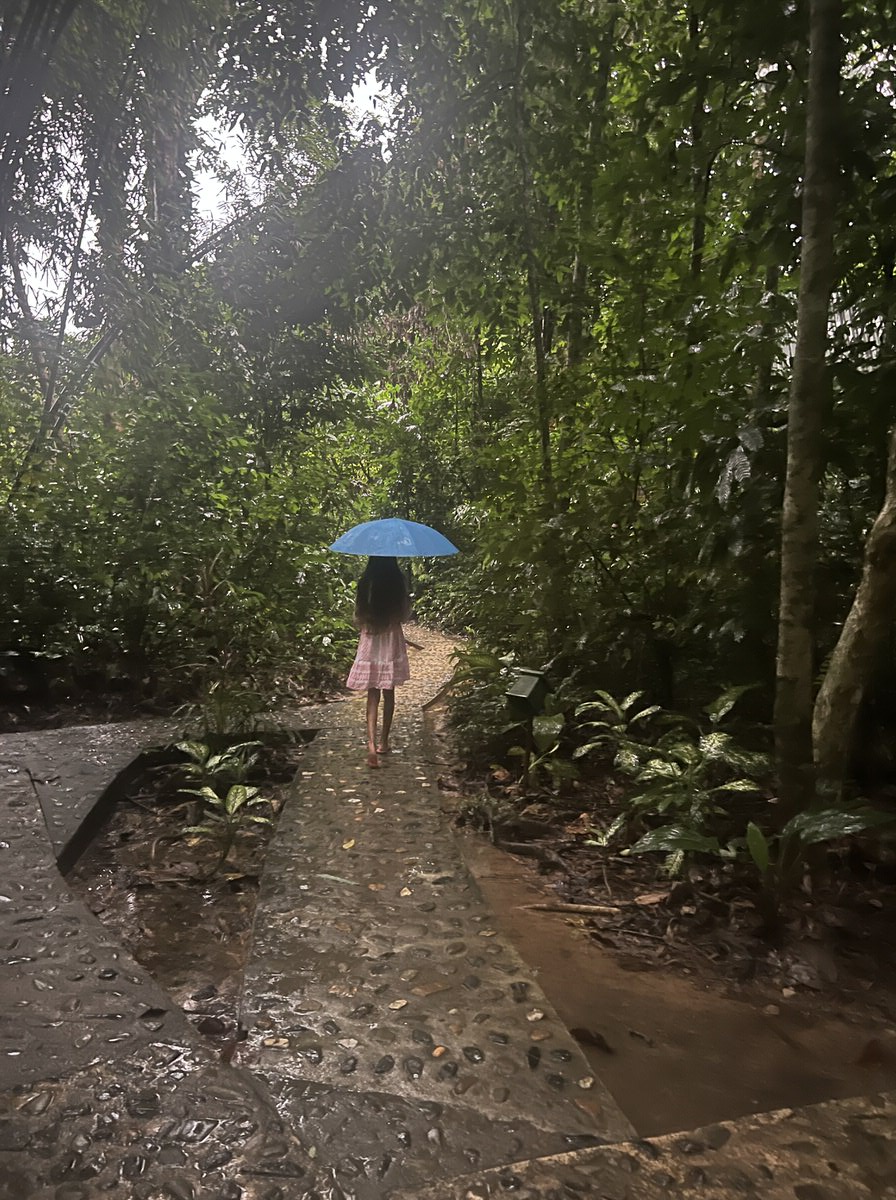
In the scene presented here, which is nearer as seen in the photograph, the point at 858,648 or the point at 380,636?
the point at 858,648

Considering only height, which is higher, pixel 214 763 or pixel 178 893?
pixel 214 763

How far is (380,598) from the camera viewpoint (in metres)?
5.54

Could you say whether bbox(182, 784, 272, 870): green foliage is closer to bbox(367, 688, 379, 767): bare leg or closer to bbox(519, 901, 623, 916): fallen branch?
bbox(367, 688, 379, 767): bare leg

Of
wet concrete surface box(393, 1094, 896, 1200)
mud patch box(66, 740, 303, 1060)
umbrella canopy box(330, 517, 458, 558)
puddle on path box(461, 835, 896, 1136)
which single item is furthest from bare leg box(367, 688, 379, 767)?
wet concrete surface box(393, 1094, 896, 1200)

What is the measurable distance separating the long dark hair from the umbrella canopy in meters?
0.23

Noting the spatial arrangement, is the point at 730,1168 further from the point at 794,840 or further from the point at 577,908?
the point at 577,908

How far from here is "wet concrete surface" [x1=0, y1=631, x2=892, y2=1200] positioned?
172 cm

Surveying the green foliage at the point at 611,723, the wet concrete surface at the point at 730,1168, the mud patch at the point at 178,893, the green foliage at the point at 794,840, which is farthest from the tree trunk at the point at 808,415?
the mud patch at the point at 178,893

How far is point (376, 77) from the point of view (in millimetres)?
3695

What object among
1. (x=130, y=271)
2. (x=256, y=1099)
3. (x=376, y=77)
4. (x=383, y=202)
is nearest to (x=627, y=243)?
(x=376, y=77)

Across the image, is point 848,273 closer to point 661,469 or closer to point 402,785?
point 661,469

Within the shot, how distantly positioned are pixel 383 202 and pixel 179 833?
5.09 meters

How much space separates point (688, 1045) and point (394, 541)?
12.0ft

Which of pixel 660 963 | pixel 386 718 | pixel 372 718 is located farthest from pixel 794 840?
pixel 386 718
